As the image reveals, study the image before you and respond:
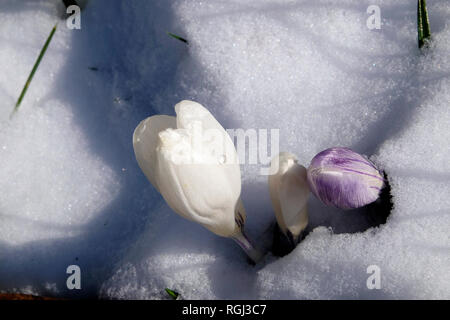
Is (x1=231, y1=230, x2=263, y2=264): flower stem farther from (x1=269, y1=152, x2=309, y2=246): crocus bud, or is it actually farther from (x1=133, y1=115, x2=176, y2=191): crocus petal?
(x1=133, y1=115, x2=176, y2=191): crocus petal

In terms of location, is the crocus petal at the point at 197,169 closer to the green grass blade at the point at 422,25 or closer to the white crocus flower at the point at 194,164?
the white crocus flower at the point at 194,164

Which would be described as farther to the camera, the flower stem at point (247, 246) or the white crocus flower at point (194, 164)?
the flower stem at point (247, 246)

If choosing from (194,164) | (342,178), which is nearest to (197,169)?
(194,164)

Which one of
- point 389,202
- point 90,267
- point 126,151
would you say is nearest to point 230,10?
point 126,151

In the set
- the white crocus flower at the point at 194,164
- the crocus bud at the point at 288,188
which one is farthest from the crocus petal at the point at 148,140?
the crocus bud at the point at 288,188

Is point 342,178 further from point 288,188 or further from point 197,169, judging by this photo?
point 197,169

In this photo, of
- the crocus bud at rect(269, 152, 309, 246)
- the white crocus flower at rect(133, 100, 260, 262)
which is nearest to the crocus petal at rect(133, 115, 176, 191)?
the white crocus flower at rect(133, 100, 260, 262)
